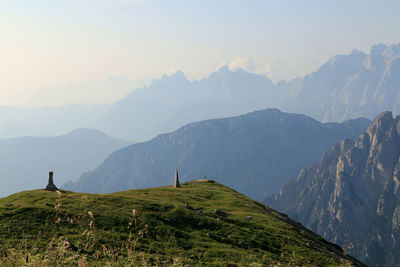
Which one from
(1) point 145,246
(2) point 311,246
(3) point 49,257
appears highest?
(3) point 49,257

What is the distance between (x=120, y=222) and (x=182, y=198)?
3243cm

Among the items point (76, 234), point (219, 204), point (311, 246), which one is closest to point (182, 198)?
point (219, 204)

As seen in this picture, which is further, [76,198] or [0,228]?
[76,198]

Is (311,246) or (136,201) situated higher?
(136,201)

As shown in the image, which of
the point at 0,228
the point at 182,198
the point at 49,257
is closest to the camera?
the point at 49,257

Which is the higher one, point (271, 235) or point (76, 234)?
point (76, 234)

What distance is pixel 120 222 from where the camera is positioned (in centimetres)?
4488

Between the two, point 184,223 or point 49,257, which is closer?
point 49,257

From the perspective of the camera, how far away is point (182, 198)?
76.6 metres

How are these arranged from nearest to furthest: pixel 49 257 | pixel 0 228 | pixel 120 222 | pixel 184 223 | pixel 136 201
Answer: pixel 49 257
pixel 0 228
pixel 120 222
pixel 184 223
pixel 136 201

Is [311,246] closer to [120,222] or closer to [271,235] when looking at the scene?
[271,235]

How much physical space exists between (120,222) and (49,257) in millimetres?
33579

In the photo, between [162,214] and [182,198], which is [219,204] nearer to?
[182,198]

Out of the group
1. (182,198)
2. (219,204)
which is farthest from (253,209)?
(182,198)
